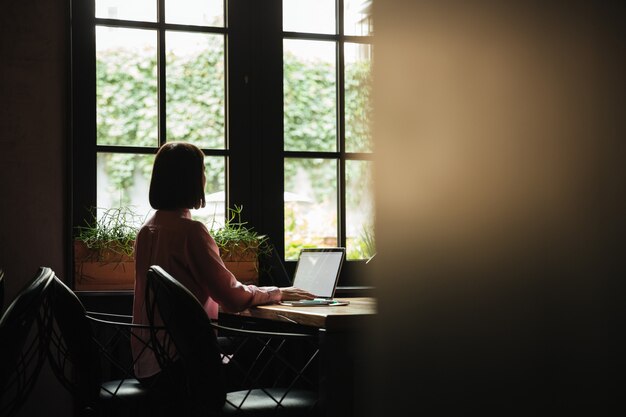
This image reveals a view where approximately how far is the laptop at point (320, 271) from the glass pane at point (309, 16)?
117 cm

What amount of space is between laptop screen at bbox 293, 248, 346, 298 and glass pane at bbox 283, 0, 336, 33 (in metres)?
1.17

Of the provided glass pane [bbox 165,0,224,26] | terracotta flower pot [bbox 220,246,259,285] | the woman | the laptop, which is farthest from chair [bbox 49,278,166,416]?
glass pane [bbox 165,0,224,26]

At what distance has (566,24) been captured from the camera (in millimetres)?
449

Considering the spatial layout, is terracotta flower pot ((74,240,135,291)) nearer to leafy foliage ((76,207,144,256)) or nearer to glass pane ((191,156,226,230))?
leafy foliage ((76,207,144,256))

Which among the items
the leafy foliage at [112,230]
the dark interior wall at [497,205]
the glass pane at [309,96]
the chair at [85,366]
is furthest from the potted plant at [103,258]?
the dark interior wall at [497,205]

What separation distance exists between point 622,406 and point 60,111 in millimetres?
2978

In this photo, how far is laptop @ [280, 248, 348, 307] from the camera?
2877 millimetres

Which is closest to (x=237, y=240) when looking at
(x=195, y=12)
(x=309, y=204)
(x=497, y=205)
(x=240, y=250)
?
(x=240, y=250)

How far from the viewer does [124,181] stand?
333 centimetres

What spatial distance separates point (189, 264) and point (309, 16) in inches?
64.8

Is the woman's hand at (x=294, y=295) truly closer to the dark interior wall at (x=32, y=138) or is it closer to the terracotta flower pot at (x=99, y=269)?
the terracotta flower pot at (x=99, y=269)

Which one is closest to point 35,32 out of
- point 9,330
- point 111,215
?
point 111,215

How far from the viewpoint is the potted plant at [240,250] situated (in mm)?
3275

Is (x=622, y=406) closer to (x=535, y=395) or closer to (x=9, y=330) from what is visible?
(x=535, y=395)
